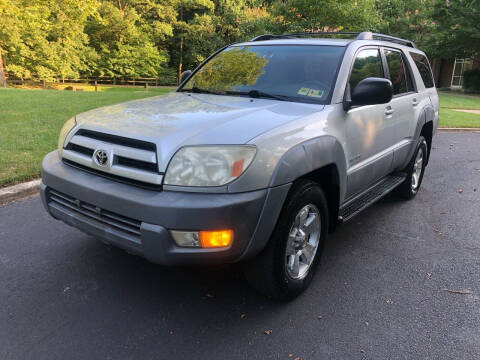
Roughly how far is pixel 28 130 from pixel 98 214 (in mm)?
6057

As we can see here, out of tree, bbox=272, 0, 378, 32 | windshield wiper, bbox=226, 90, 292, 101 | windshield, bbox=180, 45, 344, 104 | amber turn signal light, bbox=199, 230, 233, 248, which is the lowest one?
amber turn signal light, bbox=199, 230, 233, 248

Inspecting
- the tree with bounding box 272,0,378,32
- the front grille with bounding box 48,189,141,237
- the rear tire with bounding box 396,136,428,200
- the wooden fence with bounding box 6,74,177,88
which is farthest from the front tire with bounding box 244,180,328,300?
the wooden fence with bounding box 6,74,177,88

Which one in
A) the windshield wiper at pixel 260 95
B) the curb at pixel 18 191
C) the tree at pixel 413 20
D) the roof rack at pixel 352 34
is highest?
the tree at pixel 413 20

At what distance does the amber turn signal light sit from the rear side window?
3841 mm

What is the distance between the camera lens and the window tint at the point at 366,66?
3.49m

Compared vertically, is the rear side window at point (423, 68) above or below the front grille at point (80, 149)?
above

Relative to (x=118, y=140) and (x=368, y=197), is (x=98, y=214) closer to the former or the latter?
(x=118, y=140)

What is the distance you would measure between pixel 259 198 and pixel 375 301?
130 centimetres

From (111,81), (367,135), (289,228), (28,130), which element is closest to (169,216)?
(289,228)

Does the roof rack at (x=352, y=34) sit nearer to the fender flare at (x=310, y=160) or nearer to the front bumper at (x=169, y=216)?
the fender flare at (x=310, y=160)

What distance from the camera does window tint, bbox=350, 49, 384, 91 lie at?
3492 mm

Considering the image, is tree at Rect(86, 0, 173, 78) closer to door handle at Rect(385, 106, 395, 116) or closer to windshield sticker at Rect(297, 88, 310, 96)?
door handle at Rect(385, 106, 395, 116)

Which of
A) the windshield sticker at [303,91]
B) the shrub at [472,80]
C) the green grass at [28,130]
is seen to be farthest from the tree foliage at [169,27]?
the windshield sticker at [303,91]

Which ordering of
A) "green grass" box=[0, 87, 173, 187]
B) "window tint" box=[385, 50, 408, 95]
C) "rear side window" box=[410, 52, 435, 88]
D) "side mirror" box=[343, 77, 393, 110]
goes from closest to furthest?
"side mirror" box=[343, 77, 393, 110], "window tint" box=[385, 50, 408, 95], "rear side window" box=[410, 52, 435, 88], "green grass" box=[0, 87, 173, 187]
